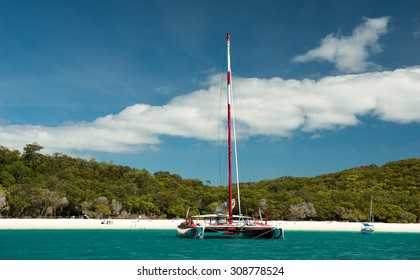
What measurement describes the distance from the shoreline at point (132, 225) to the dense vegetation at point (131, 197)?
284 inches

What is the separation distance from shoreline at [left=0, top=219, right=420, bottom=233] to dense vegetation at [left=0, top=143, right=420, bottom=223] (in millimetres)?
7217

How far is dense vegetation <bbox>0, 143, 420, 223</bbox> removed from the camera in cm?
8550

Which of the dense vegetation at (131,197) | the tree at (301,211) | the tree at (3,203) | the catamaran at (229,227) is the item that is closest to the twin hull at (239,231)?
the catamaran at (229,227)

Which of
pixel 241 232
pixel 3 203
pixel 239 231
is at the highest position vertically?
pixel 3 203

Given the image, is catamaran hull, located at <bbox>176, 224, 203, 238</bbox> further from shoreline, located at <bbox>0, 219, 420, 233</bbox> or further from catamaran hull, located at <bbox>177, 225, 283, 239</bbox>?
shoreline, located at <bbox>0, 219, 420, 233</bbox>

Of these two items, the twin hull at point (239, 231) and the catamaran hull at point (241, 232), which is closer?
the twin hull at point (239, 231)

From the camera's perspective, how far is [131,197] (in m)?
93.8

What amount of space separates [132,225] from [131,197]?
16483 millimetres

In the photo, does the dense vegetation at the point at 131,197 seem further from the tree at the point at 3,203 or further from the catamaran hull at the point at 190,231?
the catamaran hull at the point at 190,231

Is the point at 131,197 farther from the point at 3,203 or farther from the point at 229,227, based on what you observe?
the point at 229,227

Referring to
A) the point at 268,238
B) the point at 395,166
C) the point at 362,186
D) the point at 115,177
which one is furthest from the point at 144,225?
the point at 395,166

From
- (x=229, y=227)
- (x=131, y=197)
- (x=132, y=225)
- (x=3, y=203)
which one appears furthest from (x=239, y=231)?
(x=131, y=197)

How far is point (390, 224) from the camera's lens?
85.8 metres

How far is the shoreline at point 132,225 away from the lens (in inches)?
2849
